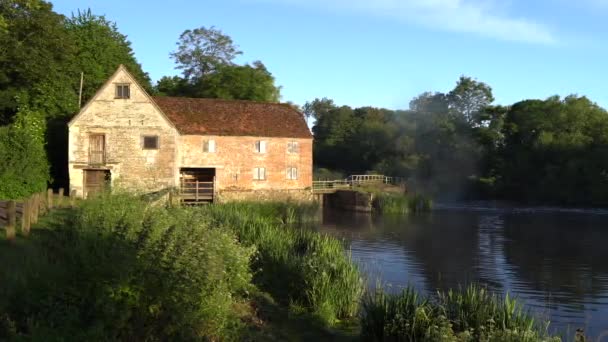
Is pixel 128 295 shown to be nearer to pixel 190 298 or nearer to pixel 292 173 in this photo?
pixel 190 298

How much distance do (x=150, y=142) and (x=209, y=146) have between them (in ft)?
14.2

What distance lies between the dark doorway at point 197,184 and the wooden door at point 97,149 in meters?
5.70

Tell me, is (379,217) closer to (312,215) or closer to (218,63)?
(312,215)

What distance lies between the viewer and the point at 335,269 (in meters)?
14.4

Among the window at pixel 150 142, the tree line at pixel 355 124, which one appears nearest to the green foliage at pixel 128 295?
the tree line at pixel 355 124

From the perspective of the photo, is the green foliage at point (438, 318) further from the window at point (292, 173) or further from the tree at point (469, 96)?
the tree at point (469, 96)

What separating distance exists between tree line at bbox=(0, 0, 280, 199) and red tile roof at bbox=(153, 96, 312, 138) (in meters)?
7.43

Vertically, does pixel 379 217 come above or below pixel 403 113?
below

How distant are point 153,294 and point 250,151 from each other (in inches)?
1364

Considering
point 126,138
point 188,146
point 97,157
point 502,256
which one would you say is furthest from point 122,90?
point 502,256

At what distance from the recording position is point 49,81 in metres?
40.9

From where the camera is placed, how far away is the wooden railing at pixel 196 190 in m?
39.5

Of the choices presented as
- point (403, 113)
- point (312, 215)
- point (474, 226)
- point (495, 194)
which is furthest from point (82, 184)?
point (403, 113)

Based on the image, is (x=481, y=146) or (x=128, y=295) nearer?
(x=128, y=295)
